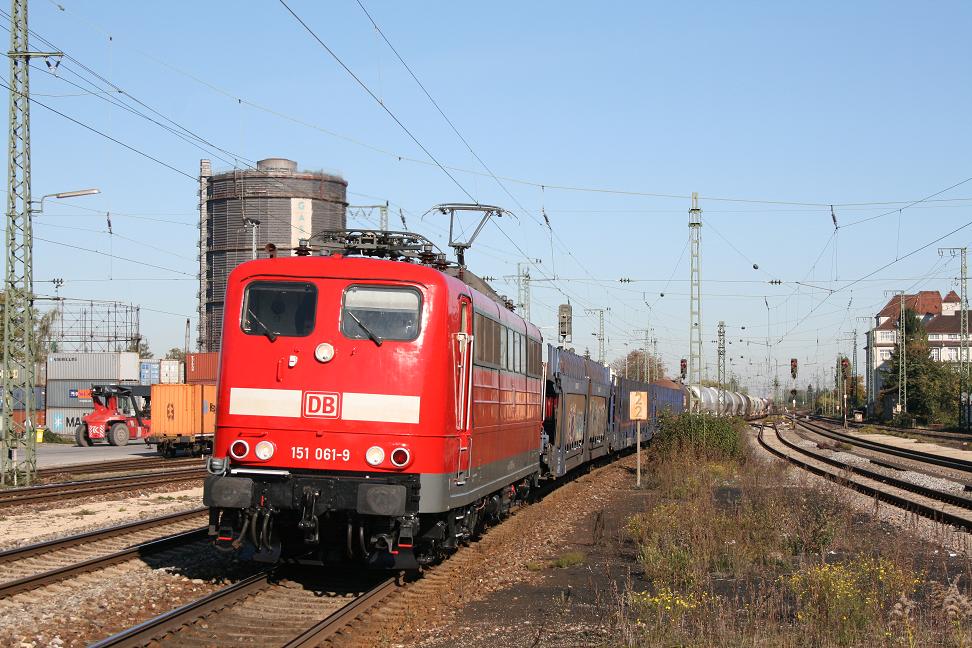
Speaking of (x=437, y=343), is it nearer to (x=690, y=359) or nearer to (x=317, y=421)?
(x=317, y=421)

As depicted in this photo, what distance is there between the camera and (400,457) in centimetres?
1041

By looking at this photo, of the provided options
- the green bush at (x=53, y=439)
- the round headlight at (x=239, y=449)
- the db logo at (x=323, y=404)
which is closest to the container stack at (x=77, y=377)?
the green bush at (x=53, y=439)

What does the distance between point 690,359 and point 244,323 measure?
26184 millimetres

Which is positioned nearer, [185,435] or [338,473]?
[338,473]

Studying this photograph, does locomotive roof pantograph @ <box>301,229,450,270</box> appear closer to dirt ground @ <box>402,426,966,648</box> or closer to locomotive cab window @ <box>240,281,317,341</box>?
locomotive cab window @ <box>240,281,317,341</box>

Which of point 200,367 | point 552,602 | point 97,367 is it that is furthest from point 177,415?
point 97,367

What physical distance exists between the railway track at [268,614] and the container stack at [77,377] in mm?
62633

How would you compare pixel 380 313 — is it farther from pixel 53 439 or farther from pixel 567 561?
pixel 53 439

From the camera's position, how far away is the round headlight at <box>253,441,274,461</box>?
1050 centimetres

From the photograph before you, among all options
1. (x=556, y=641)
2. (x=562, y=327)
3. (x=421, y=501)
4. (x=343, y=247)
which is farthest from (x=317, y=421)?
(x=562, y=327)

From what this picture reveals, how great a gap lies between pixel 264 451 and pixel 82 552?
421 centimetres

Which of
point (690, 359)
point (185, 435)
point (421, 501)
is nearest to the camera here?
point (421, 501)

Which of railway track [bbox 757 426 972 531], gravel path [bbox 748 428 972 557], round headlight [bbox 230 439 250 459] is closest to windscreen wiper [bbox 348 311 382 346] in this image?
round headlight [bbox 230 439 250 459]

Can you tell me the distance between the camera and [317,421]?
10.5 meters
